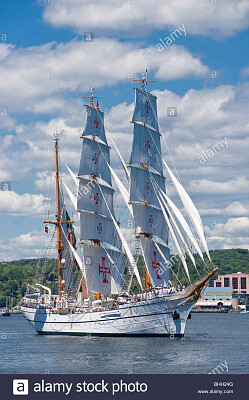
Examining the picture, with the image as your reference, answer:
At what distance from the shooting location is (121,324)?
81.3 metres

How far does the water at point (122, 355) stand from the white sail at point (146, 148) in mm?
20967

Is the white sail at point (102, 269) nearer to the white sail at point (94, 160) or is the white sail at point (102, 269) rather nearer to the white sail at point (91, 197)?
the white sail at point (91, 197)

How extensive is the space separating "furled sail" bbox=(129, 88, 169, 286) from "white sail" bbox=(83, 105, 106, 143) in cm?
543

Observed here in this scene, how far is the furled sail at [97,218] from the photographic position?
88.4m

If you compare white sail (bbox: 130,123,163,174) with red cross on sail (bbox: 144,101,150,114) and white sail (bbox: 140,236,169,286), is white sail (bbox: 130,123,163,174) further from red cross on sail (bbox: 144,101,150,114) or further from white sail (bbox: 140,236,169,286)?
white sail (bbox: 140,236,169,286)

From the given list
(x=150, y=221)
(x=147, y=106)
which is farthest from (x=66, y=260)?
(x=147, y=106)

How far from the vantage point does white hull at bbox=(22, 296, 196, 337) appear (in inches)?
3100

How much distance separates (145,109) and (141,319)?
82.7 feet

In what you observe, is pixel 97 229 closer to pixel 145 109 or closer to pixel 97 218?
pixel 97 218

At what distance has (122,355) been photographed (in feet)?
212

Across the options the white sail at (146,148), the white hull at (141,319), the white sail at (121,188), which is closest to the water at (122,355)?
the white hull at (141,319)

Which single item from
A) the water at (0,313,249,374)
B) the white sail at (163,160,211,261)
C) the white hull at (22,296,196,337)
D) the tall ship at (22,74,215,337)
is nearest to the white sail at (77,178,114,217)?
the tall ship at (22,74,215,337)

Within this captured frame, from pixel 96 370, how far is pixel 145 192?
34538mm
